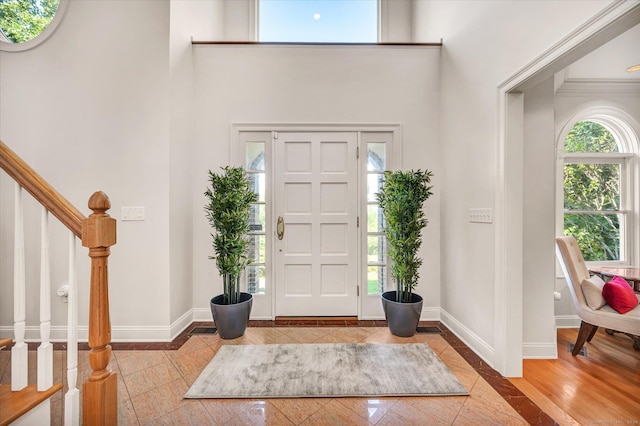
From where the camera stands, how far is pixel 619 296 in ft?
7.61

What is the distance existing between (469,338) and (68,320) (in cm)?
284

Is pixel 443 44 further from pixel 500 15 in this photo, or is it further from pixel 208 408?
pixel 208 408

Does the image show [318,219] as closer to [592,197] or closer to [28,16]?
Answer: [592,197]

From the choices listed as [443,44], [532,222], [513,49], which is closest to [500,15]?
[513,49]

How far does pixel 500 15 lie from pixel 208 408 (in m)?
3.44

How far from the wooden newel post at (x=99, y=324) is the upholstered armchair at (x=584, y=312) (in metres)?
3.39

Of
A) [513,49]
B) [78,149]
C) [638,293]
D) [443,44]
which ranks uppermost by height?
[443,44]

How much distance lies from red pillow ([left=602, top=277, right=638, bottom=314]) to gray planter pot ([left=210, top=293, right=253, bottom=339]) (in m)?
3.17

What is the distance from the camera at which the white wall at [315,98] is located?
3.13m

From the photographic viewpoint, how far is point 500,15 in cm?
215

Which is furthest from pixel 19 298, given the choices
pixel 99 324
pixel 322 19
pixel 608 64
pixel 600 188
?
pixel 608 64

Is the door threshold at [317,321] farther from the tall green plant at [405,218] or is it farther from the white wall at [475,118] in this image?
the white wall at [475,118]

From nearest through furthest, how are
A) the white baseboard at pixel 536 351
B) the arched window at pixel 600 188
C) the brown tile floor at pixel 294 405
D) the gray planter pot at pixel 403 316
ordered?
the brown tile floor at pixel 294 405 < the white baseboard at pixel 536 351 < the gray planter pot at pixel 403 316 < the arched window at pixel 600 188

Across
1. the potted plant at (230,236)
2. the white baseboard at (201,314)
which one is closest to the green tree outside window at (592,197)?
the potted plant at (230,236)
